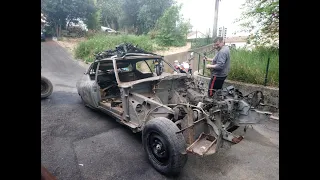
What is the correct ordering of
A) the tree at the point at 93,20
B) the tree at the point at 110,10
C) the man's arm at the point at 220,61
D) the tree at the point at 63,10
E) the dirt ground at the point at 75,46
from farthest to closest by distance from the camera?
the tree at the point at 110,10 < the tree at the point at 93,20 < the tree at the point at 63,10 < the dirt ground at the point at 75,46 < the man's arm at the point at 220,61

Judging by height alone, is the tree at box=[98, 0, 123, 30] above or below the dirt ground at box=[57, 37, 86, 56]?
above

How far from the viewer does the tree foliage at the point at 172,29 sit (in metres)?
15.3

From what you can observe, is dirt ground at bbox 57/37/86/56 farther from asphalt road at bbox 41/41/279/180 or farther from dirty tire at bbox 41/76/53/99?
asphalt road at bbox 41/41/279/180

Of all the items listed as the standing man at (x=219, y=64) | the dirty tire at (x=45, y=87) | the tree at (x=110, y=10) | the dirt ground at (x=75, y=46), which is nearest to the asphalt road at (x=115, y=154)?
the dirty tire at (x=45, y=87)

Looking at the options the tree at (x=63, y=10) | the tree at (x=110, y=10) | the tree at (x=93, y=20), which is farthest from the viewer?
the tree at (x=110, y=10)

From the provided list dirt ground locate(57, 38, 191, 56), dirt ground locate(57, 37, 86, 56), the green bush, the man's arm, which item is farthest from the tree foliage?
the man's arm

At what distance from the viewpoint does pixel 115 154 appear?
359 cm

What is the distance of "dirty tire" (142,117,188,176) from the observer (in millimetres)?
2795

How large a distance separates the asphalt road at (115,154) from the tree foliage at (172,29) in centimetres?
1103

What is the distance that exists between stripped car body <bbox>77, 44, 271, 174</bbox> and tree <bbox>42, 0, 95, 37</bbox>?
16.2 meters

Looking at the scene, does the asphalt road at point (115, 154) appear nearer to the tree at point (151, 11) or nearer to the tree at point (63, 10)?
the tree at point (63, 10)

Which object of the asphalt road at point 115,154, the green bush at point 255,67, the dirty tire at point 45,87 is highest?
the green bush at point 255,67
